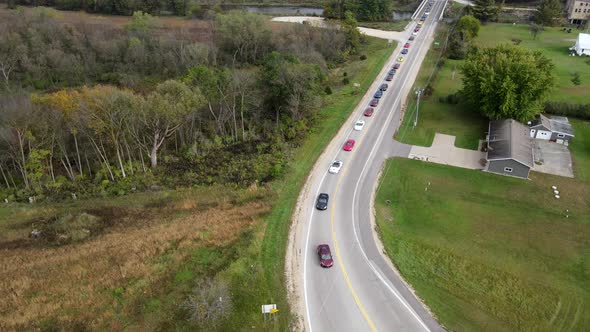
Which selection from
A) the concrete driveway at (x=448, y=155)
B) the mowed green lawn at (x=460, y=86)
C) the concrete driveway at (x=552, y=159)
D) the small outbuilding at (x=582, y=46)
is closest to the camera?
the concrete driveway at (x=552, y=159)

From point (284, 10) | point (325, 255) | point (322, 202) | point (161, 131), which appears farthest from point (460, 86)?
point (284, 10)

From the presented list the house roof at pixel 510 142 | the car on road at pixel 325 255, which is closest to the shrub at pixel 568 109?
the house roof at pixel 510 142

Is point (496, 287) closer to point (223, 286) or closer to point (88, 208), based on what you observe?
point (223, 286)

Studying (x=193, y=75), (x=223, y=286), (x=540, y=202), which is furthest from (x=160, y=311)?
(x=540, y=202)

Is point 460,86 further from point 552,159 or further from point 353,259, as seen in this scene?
point 353,259

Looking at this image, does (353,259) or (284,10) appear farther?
(284,10)

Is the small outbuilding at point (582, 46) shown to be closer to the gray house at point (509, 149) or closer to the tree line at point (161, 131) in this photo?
the gray house at point (509, 149)
